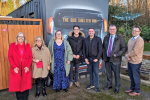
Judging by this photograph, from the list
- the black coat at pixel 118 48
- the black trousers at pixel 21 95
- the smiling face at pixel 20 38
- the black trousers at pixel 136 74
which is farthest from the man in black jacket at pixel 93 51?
the black trousers at pixel 21 95

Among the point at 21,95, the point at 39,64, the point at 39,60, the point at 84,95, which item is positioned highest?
the point at 39,60

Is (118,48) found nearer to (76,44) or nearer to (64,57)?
(76,44)

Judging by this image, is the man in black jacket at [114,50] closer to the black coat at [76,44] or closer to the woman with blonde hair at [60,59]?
the black coat at [76,44]

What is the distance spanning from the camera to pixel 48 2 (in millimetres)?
4020

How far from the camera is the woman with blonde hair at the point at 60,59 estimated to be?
11.8 feet

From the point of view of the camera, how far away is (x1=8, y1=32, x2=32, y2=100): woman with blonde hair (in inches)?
112

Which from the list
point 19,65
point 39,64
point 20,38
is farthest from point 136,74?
point 20,38

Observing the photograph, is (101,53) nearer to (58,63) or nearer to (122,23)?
(58,63)

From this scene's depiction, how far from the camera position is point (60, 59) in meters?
3.63

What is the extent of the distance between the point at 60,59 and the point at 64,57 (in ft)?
0.48

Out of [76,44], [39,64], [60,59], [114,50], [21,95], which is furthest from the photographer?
[76,44]

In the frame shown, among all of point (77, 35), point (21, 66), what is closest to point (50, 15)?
point (77, 35)

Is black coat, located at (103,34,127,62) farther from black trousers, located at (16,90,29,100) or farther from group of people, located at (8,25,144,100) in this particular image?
black trousers, located at (16,90,29,100)

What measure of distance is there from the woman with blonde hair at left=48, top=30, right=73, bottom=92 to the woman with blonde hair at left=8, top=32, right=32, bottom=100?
0.76m
